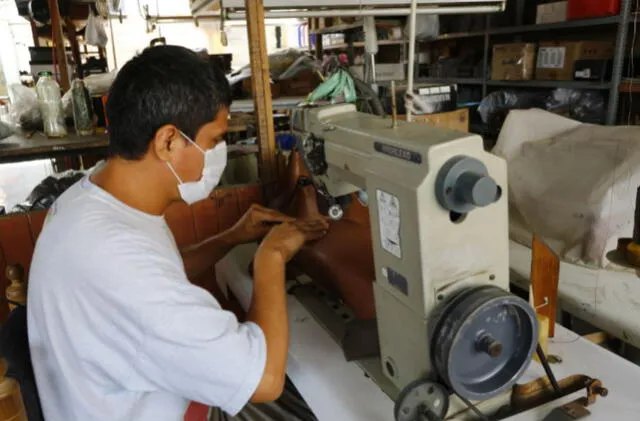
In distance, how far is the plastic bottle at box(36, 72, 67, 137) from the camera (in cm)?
207

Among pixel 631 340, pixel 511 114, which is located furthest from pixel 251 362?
pixel 511 114

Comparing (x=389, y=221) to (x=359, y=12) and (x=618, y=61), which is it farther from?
(x=618, y=61)

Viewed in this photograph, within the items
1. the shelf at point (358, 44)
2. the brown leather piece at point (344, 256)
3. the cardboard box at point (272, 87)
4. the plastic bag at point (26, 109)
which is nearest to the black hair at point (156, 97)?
the brown leather piece at point (344, 256)

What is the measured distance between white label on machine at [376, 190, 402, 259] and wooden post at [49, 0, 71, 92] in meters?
2.74

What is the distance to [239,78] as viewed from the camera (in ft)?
11.7

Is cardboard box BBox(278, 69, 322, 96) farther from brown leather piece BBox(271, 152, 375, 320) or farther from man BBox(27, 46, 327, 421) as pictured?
man BBox(27, 46, 327, 421)

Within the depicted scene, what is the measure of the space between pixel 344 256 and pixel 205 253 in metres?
0.46

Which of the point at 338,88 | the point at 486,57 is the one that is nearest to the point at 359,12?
the point at 338,88

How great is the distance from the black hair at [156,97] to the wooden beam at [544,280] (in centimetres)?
81

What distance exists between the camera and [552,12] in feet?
11.3

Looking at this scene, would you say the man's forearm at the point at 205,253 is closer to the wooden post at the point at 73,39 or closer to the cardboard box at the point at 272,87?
the cardboard box at the point at 272,87

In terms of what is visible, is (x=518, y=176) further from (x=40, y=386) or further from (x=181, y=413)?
(x=40, y=386)

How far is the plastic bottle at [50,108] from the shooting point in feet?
6.79

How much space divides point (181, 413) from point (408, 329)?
0.49 meters
